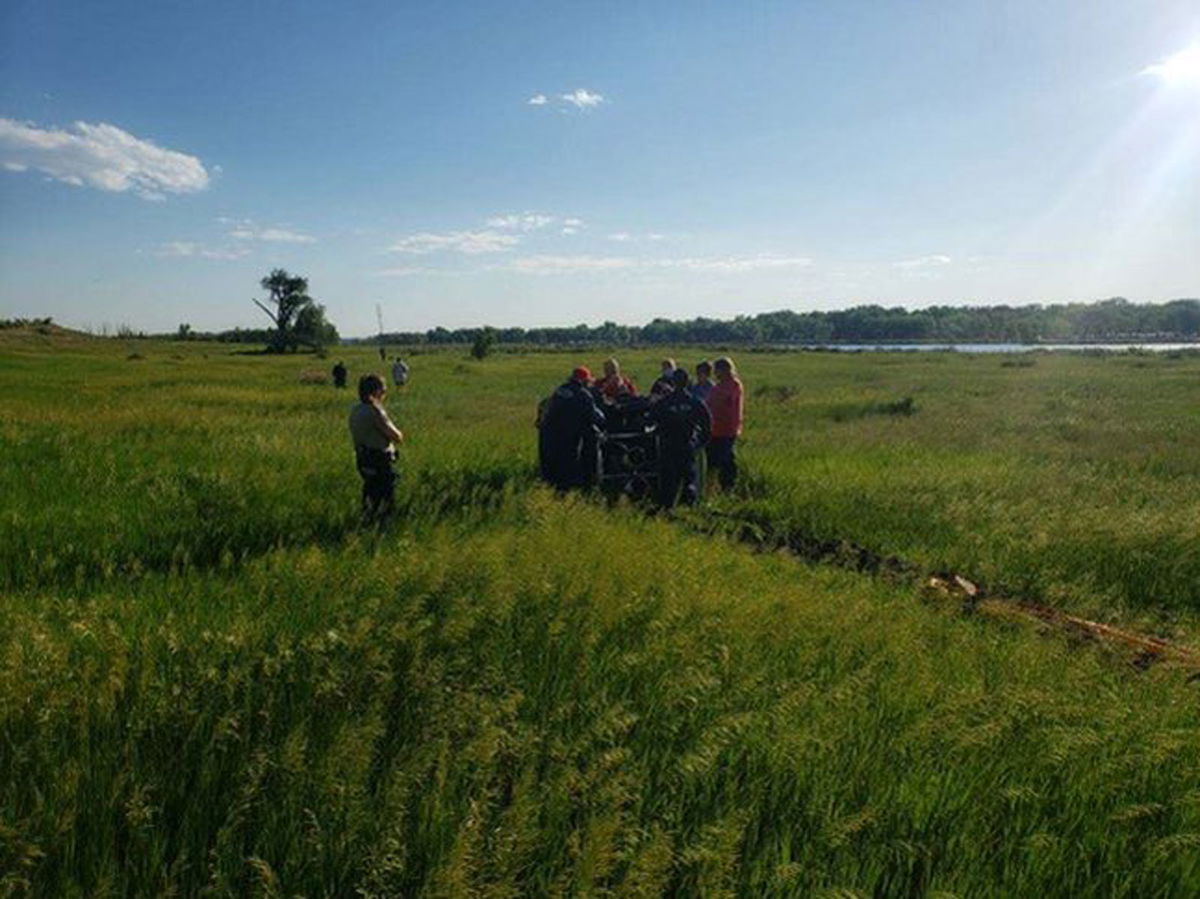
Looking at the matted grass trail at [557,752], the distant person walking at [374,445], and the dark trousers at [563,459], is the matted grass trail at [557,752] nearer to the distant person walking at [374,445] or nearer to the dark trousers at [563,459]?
the distant person walking at [374,445]

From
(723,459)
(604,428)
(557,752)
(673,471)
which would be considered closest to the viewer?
(557,752)

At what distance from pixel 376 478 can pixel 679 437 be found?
4.52 m

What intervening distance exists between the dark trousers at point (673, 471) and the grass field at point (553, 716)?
2.82m

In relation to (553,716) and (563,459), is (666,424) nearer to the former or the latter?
(563,459)

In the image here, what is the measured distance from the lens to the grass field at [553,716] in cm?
258

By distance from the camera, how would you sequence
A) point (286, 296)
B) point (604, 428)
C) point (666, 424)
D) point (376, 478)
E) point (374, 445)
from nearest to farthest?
point (374, 445)
point (376, 478)
point (666, 424)
point (604, 428)
point (286, 296)

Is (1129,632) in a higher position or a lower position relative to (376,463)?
lower

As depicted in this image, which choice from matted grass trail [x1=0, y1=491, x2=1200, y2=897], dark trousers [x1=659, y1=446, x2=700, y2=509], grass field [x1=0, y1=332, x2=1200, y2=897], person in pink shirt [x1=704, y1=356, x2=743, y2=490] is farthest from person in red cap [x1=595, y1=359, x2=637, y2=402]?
matted grass trail [x1=0, y1=491, x2=1200, y2=897]

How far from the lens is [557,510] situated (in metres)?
8.15

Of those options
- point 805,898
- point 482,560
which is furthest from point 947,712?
point 482,560

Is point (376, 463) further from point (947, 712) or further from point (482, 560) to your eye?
point (947, 712)

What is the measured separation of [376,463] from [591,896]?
23.6 feet

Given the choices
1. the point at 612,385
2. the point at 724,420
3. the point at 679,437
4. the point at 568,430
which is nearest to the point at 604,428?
the point at 679,437

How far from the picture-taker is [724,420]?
1248 cm
